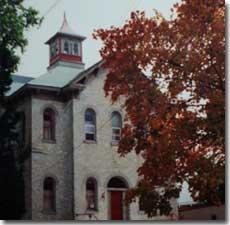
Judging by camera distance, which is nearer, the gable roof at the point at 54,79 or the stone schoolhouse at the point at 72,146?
the stone schoolhouse at the point at 72,146

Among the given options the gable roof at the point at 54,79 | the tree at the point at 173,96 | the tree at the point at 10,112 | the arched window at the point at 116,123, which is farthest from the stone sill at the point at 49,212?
the gable roof at the point at 54,79

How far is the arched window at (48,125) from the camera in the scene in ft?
10.6

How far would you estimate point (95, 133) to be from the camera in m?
3.27

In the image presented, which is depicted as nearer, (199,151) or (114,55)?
(199,151)

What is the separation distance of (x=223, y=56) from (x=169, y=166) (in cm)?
66

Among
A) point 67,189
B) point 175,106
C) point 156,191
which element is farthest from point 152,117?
point 67,189

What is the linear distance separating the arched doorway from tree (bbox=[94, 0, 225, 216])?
0.16ft

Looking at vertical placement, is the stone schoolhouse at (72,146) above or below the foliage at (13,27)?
below

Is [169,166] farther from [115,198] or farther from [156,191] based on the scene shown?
[115,198]

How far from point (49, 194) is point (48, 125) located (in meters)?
0.38

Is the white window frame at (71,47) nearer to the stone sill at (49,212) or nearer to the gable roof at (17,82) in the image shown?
the gable roof at (17,82)

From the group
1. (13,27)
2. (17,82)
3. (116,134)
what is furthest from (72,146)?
(13,27)

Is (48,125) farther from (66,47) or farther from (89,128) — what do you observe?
(66,47)

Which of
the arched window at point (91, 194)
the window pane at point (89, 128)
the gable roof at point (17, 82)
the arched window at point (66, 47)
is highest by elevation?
the arched window at point (66, 47)
